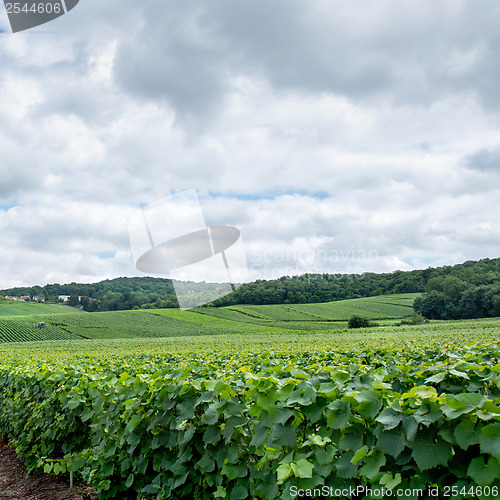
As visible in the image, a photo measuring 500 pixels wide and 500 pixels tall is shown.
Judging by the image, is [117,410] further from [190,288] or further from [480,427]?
[190,288]

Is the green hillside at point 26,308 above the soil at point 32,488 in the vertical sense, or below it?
above

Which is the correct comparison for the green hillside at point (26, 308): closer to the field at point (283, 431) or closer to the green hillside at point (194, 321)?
the green hillside at point (194, 321)

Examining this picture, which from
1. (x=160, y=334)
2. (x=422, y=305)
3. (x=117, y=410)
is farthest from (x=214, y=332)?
(x=117, y=410)

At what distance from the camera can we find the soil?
18.2 feet

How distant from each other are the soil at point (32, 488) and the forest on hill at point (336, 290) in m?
72.3

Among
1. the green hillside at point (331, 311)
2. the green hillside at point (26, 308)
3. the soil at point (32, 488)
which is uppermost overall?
the green hillside at point (26, 308)

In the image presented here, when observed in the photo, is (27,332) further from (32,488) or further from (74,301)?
(32,488)

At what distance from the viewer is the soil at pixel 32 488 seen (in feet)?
18.2

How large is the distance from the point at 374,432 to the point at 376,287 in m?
142

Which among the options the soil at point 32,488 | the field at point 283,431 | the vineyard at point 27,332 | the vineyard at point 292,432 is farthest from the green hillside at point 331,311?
the vineyard at point 292,432

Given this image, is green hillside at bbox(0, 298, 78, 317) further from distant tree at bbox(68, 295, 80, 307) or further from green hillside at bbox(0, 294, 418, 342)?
distant tree at bbox(68, 295, 80, 307)

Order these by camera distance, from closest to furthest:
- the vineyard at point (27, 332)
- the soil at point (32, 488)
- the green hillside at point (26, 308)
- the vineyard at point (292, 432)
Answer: the vineyard at point (292, 432) → the soil at point (32, 488) → the vineyard at point (27, 332) → the green hillside at point (26, 308)

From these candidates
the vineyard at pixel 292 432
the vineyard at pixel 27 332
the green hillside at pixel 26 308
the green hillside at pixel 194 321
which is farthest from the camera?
the green hillside at pixel 26 308

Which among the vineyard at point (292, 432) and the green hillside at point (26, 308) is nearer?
the vineyard at point (292, 432)
